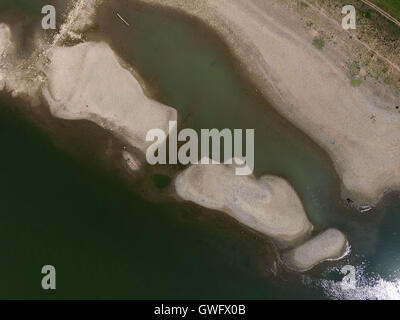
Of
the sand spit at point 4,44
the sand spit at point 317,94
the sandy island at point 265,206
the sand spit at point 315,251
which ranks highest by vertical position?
the sand spit at point 4,44

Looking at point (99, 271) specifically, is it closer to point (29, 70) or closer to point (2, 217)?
point (2, 217)

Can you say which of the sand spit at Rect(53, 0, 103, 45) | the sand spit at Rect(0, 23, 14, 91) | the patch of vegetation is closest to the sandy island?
the patch of vegetation

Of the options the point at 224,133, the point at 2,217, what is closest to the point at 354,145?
the point at 224,133

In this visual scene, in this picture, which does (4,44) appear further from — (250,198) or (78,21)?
(250,198)

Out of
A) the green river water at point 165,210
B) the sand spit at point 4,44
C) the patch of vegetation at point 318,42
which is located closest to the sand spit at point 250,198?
the green river water at point 165,210

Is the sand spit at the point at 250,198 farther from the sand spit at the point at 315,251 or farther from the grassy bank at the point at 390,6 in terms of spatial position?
the grassy bank at the point at 390,6

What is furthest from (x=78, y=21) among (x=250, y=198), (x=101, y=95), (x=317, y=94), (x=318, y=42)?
(x=317, y=94)
